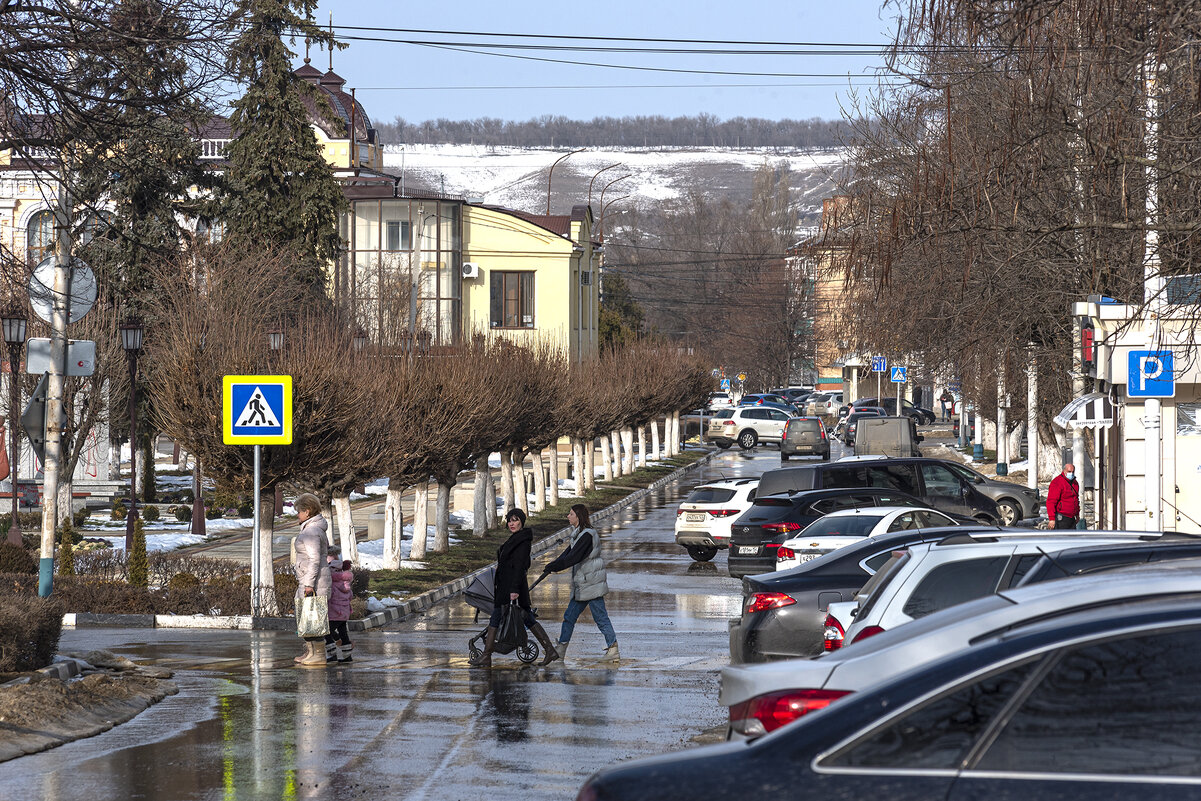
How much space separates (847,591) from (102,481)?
35248 millimetres

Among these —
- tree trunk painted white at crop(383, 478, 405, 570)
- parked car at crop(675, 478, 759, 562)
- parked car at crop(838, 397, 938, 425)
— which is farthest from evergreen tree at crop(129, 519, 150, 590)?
parked car at crop(838, 397, 938, 425)

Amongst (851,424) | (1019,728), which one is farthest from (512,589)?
(851,424)

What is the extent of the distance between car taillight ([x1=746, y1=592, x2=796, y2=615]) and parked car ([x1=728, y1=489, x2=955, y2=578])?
990 centimetres

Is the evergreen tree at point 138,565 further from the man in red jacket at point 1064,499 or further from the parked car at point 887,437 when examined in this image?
the parked car at point 887,437

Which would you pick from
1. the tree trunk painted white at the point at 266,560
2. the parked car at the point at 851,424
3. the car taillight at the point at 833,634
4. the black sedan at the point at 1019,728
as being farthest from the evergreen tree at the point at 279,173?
the black sedan at the point at 1019,728

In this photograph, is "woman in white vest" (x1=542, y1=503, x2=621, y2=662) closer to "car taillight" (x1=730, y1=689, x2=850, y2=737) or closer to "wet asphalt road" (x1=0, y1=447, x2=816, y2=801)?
"wet asphalt road" (x1=0, y1=447, x2=816, y2=801)

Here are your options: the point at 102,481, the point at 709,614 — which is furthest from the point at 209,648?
the point at 102,481

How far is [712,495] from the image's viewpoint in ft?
98.4

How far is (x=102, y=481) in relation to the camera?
43938mm

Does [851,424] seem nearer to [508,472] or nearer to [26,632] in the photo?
[508,472]

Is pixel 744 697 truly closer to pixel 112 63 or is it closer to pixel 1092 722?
pixel 1092 722

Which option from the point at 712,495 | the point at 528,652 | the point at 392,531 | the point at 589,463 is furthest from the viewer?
the point at 589,463

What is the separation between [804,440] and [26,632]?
47322mm

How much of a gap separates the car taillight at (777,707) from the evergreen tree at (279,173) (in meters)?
36.2
